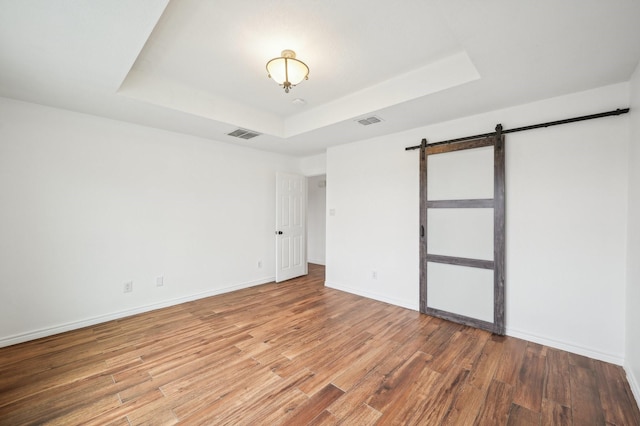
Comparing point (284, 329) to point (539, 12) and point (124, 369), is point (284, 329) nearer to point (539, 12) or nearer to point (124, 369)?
point (124, 369)

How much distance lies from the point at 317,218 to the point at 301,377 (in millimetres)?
5066

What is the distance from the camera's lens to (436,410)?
1.83m

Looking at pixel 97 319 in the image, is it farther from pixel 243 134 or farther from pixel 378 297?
pixel 378 297

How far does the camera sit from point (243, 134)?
3969 millimetres

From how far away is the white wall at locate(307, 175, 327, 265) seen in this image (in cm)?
695

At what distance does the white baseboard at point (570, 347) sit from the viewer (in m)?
2.40

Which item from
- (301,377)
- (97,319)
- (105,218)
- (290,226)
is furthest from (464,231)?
(97,319)

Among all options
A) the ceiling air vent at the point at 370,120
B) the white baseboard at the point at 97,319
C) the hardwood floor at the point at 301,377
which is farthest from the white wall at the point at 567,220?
the white baseboard at the point at 97,319

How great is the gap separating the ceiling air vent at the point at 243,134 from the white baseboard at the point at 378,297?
291 cm

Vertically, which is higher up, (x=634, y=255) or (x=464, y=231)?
(x=464, y=231)

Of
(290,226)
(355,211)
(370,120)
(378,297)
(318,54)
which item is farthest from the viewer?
(290,226)

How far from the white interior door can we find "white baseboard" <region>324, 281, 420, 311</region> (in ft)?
2.85

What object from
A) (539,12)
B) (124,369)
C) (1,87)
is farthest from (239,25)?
(124,369)

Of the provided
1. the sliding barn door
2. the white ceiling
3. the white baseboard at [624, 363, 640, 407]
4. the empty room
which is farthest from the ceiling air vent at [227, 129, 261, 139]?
the white baseboard at [624, 363, 640, 407]
